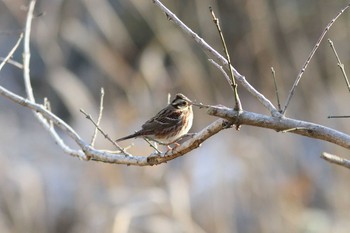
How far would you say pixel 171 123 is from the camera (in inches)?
143

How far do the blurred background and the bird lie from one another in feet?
7.88

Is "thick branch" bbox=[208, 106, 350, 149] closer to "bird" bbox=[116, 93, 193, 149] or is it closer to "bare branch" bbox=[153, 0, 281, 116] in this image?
"bare branch" bbox=[153, 0, 281, 116]

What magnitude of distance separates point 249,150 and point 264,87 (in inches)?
37.9

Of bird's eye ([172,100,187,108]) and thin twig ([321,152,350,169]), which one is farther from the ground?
bird's eye ([172,100,187,108])

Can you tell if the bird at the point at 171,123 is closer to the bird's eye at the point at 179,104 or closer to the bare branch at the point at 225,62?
the bird's eye at the point at 179,104

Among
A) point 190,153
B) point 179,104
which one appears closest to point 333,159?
point 179,104

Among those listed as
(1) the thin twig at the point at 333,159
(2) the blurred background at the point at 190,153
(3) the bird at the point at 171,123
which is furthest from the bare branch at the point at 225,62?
(2) the blurred background at the point at 190,153

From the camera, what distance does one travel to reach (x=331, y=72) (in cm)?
884

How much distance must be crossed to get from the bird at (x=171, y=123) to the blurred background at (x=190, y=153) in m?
2.40

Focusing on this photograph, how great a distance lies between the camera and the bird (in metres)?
3.58

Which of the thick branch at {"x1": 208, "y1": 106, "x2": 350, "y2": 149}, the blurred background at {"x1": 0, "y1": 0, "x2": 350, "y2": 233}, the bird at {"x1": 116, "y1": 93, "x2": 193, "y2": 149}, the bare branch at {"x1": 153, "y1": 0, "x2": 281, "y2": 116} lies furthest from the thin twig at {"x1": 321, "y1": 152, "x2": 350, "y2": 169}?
the blurred background at {"x1": 0, "y1": 0, "x2": 350, "y2": 233}

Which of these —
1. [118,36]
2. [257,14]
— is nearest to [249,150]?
[257,14]

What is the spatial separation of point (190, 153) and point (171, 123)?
13.8ft

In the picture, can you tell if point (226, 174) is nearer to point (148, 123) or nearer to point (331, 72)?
point (331, 72)
